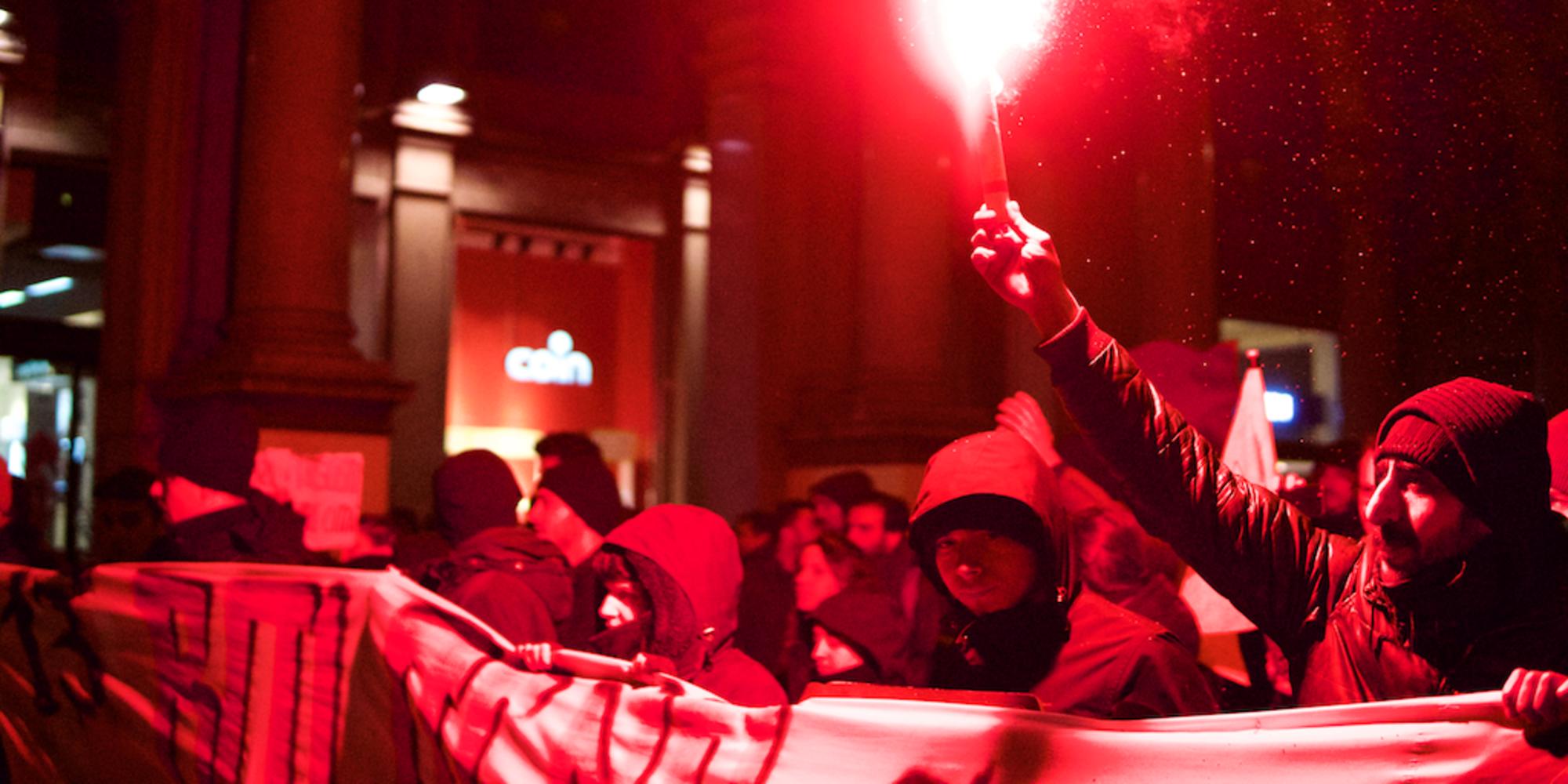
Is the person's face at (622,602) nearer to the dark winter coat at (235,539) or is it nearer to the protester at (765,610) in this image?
the dark winter coat at (235,539)

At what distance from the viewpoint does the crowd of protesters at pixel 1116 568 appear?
231 cm

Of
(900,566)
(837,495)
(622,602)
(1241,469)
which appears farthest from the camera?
(837,495)

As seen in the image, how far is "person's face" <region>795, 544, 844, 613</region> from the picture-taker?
5.07m

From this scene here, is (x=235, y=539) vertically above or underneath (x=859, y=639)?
above

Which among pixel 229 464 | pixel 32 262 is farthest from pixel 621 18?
pixel 229 464

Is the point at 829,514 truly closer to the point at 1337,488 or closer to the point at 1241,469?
the point at 1337,488

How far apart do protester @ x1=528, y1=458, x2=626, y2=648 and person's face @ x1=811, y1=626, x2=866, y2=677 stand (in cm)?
108

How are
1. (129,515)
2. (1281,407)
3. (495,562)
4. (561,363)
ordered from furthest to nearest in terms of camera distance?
(561,363)
(1281,407)
(129,515)
(495,562)

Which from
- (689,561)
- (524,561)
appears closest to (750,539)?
(524,561)

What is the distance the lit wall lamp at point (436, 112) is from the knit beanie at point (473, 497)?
14.9 m

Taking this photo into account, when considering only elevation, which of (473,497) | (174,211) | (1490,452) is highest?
(174,211)

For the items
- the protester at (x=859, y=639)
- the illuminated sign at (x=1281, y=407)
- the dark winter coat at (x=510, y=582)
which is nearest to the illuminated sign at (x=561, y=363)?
the illuminated sign at (x=1281, y=407)

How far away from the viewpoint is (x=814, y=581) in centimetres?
516

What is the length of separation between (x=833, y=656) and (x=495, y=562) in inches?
38.9
